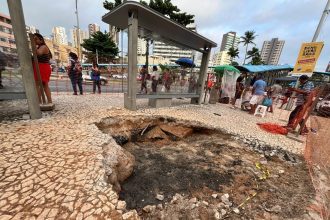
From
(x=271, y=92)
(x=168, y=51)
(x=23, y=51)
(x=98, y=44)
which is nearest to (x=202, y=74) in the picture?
(x=168, y=51)

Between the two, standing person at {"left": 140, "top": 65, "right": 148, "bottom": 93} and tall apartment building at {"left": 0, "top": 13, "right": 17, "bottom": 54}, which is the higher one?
tall apartment building at {"left": 0, "top": 13, "right": 17, "bottom": 54}

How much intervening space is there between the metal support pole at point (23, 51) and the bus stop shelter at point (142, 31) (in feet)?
8.01

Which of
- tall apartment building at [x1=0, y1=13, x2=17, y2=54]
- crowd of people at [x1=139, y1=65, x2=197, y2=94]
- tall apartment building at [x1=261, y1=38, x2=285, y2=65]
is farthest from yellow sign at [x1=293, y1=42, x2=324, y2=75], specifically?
tall apartment building at [x1=261, y1=38, x2=285, y2=65]

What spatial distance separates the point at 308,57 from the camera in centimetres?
786

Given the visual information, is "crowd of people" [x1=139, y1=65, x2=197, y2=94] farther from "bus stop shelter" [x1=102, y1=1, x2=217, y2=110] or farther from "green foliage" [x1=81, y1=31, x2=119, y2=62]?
"green foliage" [x1=81, y1=31, x2=119, y2=62]

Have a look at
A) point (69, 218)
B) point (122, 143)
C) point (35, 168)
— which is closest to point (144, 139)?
point (122, 143)

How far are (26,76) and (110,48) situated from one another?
23.9 m

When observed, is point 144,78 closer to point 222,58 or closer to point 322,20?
point 322,20

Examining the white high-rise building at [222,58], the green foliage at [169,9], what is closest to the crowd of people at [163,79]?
the green foliage at [169,9]

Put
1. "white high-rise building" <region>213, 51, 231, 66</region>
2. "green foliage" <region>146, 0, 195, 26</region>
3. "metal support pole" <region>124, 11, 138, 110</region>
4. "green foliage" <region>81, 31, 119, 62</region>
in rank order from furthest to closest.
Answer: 1. "white high-rise building" <region>213, 51, 231, 66</region>
2. "green foliage" <region>81, 31, 119, 62</region>
3. "green foliage" <region>146, 0, 195, 26</region>
4. "metal support pole" <region>124, 11, 138, 110</region>

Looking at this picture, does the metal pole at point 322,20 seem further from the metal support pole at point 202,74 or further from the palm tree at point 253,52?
the palm tree at point 253,52

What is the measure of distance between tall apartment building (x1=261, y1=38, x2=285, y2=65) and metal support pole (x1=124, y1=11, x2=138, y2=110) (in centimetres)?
8122

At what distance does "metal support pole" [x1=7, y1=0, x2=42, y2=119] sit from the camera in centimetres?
305

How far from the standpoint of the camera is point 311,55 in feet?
25.4
